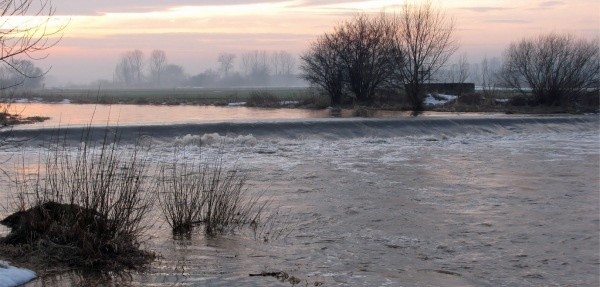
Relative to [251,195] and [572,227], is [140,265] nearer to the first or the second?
[251,195]

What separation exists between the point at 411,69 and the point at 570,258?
39.6 meters

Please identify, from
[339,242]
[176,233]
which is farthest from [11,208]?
[339,242]

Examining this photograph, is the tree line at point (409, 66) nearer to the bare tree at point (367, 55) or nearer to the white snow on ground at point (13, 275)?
the bare tree at point (367, 55)

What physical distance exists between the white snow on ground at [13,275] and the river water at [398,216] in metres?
0.14

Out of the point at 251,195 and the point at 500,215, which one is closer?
the point at 500,215

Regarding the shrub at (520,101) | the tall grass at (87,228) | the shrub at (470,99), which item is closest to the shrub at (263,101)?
the shrub at (470,99)

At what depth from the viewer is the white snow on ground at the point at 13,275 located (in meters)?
7.52

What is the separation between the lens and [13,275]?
304 inches

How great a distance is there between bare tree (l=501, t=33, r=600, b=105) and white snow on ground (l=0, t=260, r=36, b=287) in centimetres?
4652

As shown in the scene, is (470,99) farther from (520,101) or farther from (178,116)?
(178,116)

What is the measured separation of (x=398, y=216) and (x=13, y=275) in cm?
759

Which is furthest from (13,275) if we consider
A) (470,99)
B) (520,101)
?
(470,99)

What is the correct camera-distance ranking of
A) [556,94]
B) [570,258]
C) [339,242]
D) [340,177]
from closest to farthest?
[570,258]
[339,242]
[340,177]
[556,94]

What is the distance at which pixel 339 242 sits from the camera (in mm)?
10906
